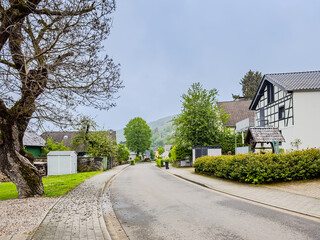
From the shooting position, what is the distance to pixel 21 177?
9453mm

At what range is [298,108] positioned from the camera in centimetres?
2230

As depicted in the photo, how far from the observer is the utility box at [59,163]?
25.5m

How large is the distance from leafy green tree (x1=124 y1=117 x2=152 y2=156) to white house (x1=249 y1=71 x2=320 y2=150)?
55.7 meters

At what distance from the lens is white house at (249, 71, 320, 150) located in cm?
2194

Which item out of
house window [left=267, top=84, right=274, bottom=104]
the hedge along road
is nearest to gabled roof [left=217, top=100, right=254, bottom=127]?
house window [left=267, top=84, right=274, bottom=104]

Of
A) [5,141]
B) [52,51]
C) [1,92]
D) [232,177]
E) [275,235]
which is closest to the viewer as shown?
[275,235]

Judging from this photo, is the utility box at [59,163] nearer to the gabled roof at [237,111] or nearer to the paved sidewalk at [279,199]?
the paved sidewalk at [279,199]

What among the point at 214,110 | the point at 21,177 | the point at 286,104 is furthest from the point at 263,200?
the point at 214,110

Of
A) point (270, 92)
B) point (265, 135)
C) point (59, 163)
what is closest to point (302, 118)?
point (270, 92)


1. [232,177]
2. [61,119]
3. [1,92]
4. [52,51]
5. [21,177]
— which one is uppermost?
[52,51]

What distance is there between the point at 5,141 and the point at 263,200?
30.8 ft

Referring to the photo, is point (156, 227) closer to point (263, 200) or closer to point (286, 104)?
point (263, 200)

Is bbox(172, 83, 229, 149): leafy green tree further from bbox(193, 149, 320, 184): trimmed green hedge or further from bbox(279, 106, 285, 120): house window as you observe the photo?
bbox(193, 149, 320, 184): trimmed green hedge

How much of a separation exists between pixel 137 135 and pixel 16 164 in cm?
6973
